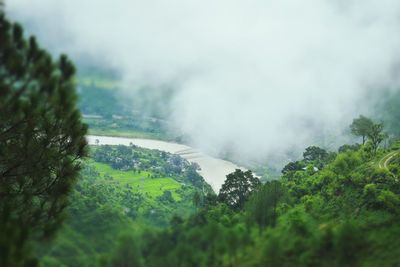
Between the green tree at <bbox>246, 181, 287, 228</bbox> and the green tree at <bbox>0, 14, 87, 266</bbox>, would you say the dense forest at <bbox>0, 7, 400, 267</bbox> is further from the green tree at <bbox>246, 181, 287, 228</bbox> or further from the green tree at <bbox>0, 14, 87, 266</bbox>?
the green tree at <bbox>246, 181, 287, 228</bbox>

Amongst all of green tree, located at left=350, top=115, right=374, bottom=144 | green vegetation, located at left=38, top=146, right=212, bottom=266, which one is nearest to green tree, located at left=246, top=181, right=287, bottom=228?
green vegetation, located at left=38, top=146, right=212, bottom=266

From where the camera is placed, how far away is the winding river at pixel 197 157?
239 feet

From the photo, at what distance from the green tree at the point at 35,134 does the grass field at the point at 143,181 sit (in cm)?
4572

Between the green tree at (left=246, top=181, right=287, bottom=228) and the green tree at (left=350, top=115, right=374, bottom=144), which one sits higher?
the green tree at (left=350, top=115, right=374, bottom=144)

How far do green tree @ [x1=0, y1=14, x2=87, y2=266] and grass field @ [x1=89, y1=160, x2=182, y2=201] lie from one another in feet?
150

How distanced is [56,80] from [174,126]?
9725cm

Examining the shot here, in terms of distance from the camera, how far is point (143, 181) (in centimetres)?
6762

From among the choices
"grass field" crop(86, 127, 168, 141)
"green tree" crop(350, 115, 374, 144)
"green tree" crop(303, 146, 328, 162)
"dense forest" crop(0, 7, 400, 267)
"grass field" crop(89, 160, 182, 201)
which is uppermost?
"grass field" crop(86, 127, 168, 141)

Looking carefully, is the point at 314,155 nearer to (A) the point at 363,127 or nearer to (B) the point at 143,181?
(A) the point at 363,127

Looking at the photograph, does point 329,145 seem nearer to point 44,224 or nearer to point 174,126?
point 174,126

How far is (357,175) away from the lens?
27.0m

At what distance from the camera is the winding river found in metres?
72.9

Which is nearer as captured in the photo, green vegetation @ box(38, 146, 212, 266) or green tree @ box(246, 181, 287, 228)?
green vegetation @ box(38, 146, 212, 266)

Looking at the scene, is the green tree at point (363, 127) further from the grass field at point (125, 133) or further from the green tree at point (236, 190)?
the grass field at point (125, 133)
